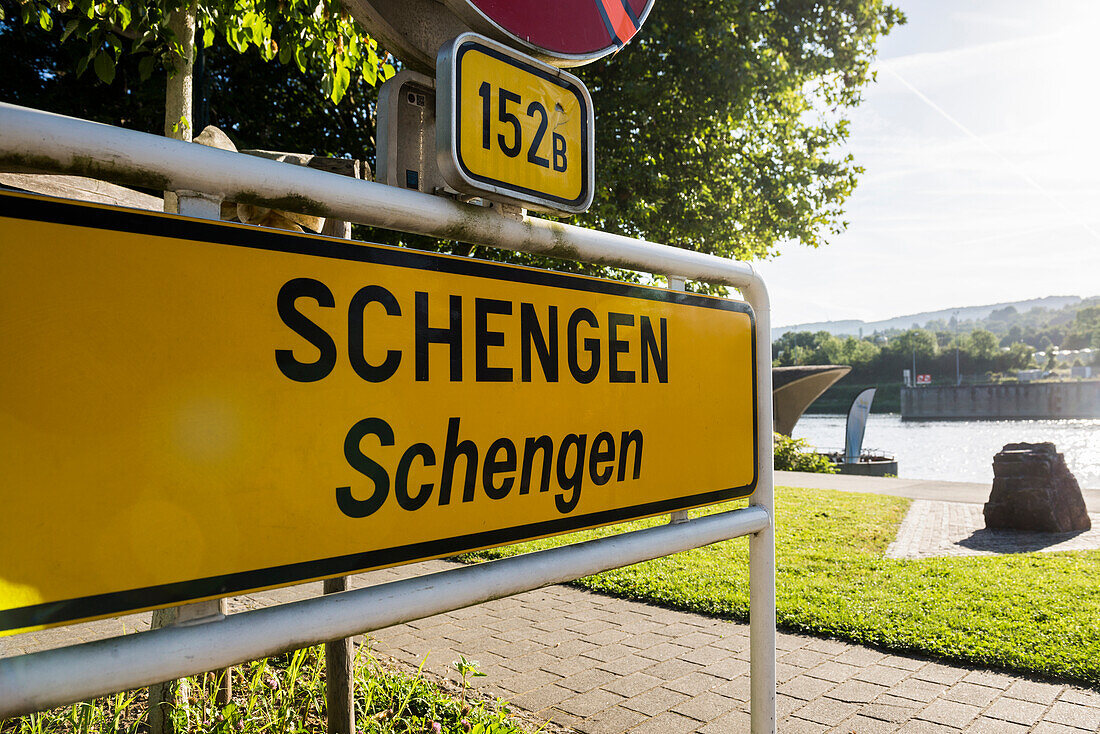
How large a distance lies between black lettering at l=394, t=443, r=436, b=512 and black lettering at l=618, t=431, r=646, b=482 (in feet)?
1.52

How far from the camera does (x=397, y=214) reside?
1183mm

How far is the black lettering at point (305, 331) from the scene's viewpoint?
994mm

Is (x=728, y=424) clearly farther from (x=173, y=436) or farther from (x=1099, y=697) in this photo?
(x=1099, y=697)

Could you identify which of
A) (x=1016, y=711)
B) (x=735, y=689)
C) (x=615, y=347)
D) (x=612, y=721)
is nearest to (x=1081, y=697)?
(x=1016, y=711)

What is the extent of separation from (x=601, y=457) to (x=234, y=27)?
3.52m

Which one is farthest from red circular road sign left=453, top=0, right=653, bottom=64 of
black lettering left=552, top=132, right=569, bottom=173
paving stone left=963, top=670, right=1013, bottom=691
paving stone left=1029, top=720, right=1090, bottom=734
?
paving stone left=963, top=670, right=1013, bottom=691

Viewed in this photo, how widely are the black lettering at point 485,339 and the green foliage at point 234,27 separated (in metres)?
2.57

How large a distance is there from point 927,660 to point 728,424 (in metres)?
3.20

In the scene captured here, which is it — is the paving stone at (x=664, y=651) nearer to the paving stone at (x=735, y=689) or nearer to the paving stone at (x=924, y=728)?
the paving stone at (x=735, y=689)

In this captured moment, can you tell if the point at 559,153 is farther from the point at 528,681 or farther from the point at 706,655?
the point at 706,655

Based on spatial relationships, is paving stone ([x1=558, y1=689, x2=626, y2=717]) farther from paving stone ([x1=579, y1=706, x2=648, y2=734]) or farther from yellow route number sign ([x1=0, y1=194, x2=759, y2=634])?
yellow route number sign ([x1=0, y1=194, x2=759, y2=634])

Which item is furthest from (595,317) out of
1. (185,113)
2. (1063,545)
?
(1063,545)

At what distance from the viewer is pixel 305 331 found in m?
1.01

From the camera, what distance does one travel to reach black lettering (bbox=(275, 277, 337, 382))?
3.26 ft
